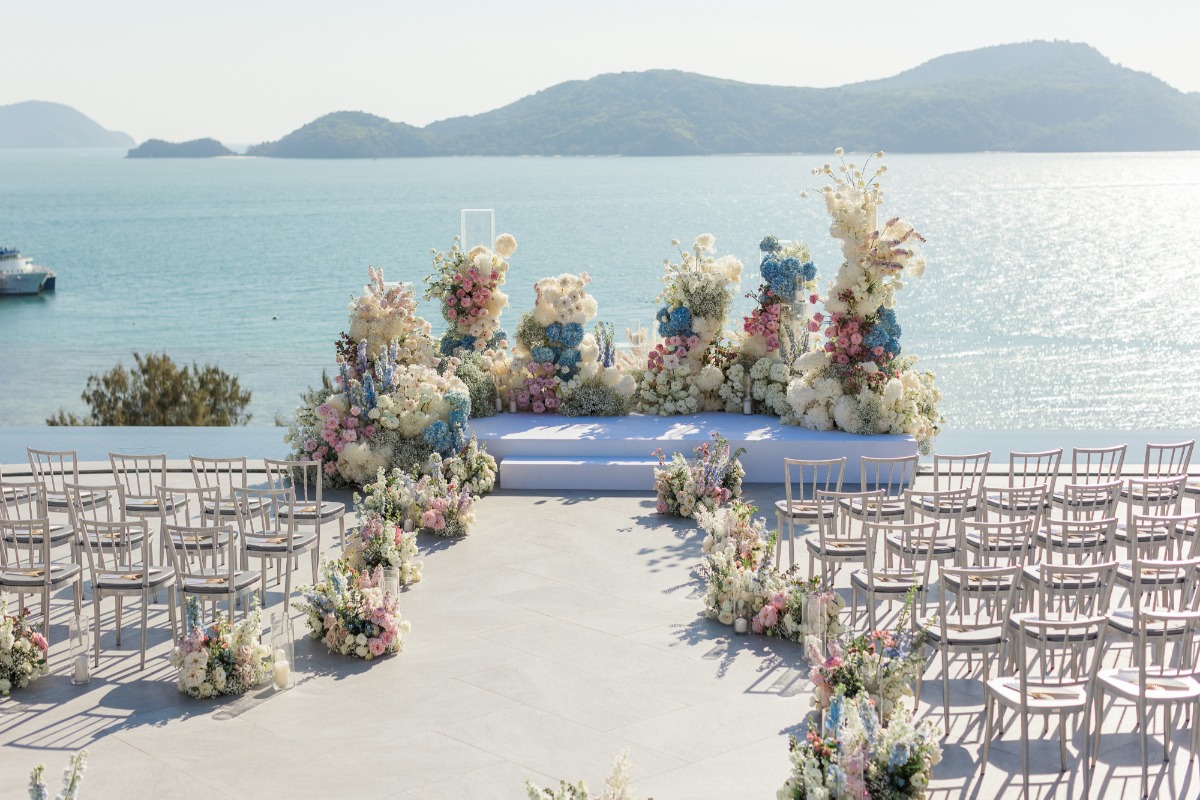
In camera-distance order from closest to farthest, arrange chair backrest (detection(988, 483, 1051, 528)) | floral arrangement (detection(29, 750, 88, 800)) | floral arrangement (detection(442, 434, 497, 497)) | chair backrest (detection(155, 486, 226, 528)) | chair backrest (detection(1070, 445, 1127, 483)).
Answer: floral arrangement (detection(29, 750, 88, 800))
chair backrest (detection(988, 483, 1051, 528))
chair backrest (detection(155, 486, 226, 528))
chair backrest (detection(1070, 445, 1127, 483))
floral arrangement (detection(442, 434, 497, 497))

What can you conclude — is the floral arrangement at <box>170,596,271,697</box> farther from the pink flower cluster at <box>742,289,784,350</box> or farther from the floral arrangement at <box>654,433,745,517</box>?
the pink flower cluster at <box>742,289,784,350</box>

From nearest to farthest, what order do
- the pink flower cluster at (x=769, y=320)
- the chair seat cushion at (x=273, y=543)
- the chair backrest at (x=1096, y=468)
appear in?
1. the chair seat cushion at (x=273, y=543)
2. the chair backrest at (x=1096, y=468)
3. the pink flower cluster at (x=769, y=320)

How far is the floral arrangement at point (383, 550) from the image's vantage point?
9.38 m

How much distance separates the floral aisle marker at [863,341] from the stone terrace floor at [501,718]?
4.30m

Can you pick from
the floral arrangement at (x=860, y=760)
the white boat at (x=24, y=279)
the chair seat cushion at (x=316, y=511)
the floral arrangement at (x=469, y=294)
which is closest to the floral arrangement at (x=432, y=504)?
the chair seat cushion at (x=316, y=511)

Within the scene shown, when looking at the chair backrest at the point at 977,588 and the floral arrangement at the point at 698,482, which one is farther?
the floral arrangement at the point at 698,482

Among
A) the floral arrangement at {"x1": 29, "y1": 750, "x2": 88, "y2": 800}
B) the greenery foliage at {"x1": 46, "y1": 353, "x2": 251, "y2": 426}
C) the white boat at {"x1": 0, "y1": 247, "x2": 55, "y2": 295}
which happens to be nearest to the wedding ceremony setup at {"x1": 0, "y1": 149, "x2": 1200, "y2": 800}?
the floral arrangement at {"x1": 29, "y1": 750, "x2": 88, "y2": 800}

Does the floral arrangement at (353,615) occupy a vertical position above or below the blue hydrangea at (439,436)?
below

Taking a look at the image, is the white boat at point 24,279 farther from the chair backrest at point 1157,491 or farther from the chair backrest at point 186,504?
the chair backrest at point 1157,491

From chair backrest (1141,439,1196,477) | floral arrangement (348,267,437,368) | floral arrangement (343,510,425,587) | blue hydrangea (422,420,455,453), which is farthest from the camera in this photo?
floral arrangement (348,267,437,368)

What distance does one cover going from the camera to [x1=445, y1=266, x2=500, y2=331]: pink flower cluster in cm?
1436

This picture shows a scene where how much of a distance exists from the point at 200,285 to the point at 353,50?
38.2 metres

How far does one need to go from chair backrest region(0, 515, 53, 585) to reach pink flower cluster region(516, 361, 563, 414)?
5659mm

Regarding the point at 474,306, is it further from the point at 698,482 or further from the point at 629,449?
the point at 698,482
